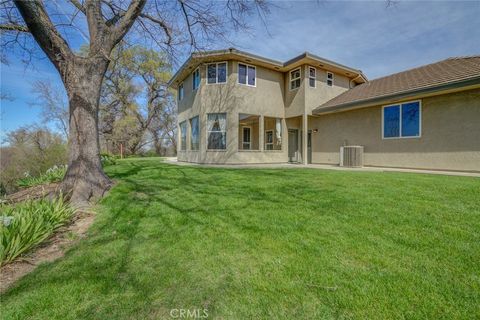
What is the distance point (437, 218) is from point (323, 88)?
39.5ft

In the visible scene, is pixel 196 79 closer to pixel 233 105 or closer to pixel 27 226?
pixel 233 105

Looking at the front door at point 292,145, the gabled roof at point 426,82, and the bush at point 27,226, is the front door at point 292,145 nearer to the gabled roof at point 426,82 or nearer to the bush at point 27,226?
the gabled roof at point 426,82

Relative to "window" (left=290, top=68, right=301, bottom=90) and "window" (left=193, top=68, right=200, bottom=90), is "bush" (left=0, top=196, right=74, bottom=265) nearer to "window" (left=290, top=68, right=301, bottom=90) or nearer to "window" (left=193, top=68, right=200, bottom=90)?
"window" (left=193, top=68, right=200, bottom=90)

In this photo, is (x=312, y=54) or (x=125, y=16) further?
(x=312, y=54)

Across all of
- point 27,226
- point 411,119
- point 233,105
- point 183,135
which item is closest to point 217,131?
point 233,105

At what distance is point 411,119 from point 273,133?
7.54 metres

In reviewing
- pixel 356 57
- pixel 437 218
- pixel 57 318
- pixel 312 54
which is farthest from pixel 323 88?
pixel 57 318

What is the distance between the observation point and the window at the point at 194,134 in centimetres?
1395

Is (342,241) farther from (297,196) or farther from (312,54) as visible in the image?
(312,54)

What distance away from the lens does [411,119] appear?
10.3 metres

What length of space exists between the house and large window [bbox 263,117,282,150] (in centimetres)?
7

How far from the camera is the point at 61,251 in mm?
3154

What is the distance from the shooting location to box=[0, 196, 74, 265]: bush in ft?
9.26

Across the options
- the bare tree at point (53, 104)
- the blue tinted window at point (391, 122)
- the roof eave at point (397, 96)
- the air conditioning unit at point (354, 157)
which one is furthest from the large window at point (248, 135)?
the bare tree at point (53, 104)
